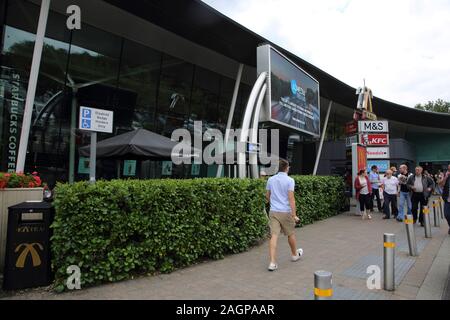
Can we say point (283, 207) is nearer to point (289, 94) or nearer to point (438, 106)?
point (289, 94)

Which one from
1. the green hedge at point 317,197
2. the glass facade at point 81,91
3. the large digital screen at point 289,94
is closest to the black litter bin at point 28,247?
the glass facade at point 81,91

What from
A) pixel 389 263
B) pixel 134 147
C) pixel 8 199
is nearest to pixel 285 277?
pixel 389 263

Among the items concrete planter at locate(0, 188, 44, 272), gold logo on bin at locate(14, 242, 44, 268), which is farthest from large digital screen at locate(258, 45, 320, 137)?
gold logo on bin at locate(14, 242, 44, 268)

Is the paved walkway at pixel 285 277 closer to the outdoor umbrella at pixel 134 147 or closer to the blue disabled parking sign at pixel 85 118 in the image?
the blue disabled parking sign at pixel 85 118

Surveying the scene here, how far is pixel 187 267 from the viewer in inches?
243

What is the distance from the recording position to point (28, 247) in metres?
4.94

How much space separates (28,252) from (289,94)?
9.88 metres

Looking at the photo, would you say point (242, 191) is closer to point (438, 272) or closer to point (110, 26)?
point (438, 272)

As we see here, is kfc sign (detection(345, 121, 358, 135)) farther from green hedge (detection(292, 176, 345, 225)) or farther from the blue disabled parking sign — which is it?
the blue disabled parking sign

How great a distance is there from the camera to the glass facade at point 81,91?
9.67m

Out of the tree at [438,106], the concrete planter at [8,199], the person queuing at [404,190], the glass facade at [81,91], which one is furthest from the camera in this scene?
the tree at [438,106]

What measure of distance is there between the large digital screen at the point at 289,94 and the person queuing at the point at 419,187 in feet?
13.5

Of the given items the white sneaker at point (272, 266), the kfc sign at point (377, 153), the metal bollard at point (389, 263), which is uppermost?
the kfc sign at point (377, 153)

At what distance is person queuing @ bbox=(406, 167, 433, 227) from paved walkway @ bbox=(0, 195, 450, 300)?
207 cm
